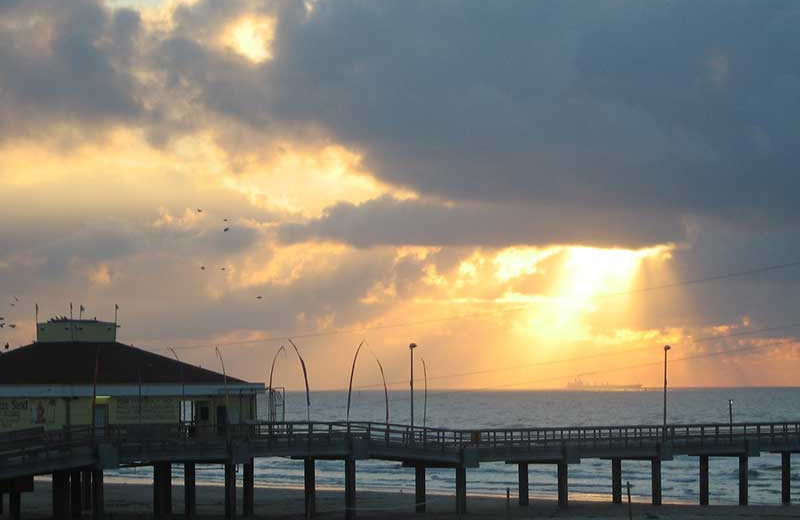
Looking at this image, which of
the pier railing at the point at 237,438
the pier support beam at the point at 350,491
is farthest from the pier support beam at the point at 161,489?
the pier support beam at the point at 350,491

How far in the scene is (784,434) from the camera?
64.2m

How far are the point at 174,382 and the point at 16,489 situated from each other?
7.97 metres

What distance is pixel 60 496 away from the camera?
181 ft

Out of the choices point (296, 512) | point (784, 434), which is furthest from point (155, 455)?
point (784, 434)

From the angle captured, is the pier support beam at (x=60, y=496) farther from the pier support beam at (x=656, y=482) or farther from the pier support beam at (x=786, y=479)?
the pier support beam at (x=786, y=479)

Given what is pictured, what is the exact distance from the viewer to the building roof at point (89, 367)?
182 ft

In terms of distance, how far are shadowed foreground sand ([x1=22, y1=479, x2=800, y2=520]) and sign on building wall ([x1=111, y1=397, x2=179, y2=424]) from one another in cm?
501

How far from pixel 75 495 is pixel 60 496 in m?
2.35

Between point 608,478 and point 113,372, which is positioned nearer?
point 113,372

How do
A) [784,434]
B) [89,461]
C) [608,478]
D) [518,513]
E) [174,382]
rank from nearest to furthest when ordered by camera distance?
[89,461] → [174,382] → [518,513] → [784,434] → [608,478]

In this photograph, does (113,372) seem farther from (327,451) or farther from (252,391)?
(327,451)

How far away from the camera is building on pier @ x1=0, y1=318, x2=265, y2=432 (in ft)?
178

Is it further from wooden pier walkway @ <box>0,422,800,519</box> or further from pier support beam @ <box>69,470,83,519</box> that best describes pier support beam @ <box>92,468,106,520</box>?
pier support beam @ <box>69,470,83,519</box>

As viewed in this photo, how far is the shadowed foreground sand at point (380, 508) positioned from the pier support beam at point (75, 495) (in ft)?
3.48
